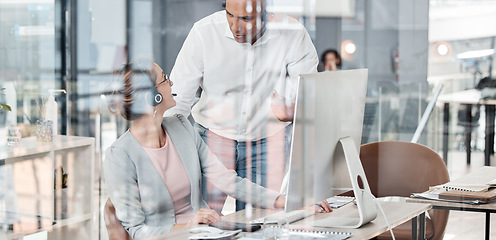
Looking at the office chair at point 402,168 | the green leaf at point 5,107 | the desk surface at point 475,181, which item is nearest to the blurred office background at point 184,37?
the green leaf at point 5,107

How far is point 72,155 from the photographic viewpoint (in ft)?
8.64

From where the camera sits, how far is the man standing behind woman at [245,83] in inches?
122

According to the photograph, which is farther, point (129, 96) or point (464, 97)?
point (464, 97)

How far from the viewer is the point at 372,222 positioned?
241 cm

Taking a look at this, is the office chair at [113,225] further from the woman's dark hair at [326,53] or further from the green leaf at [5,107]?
the woman's dark hair at [326,53]

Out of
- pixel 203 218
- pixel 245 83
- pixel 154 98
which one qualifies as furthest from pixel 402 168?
pixel 154 98

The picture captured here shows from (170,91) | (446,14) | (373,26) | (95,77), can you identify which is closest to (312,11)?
(373,26)

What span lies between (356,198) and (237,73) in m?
1.17

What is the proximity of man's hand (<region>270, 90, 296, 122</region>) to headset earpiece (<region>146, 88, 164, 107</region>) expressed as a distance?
2.67ft

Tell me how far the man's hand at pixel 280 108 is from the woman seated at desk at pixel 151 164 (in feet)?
1.99

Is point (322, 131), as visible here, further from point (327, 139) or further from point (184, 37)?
point (184, 37)

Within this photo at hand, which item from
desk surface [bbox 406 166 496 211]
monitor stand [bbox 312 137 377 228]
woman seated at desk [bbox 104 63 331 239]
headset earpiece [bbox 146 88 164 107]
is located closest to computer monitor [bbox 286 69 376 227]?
monitor stand [bbox 312 137 377 228]

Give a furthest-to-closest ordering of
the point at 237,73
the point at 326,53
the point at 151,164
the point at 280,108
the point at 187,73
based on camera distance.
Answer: the point at 326,53, the point at 280,108, the point at 237,73, the point at 187,73, the point at 151,164

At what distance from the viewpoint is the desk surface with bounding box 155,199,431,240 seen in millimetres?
2229
